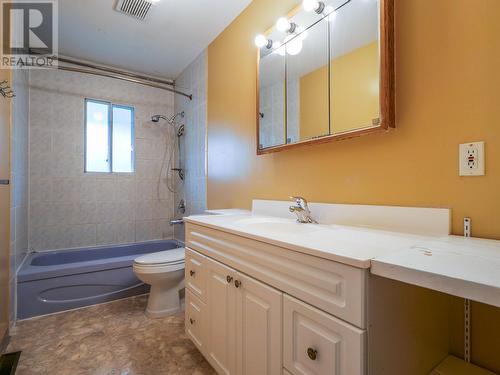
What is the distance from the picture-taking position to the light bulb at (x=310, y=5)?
4.27 feet

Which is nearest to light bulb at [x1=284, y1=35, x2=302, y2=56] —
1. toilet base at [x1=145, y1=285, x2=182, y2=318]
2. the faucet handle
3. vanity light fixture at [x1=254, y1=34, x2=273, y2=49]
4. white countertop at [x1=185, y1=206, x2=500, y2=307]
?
vanity light fixture at [x1=254, y1=34, x2=273, y2=49]

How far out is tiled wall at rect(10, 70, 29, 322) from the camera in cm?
181

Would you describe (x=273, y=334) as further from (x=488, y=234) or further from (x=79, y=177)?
(x=79, y=177)

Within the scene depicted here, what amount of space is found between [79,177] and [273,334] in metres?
2.74

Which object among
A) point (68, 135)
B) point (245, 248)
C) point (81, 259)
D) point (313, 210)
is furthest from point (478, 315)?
point (68, 135)

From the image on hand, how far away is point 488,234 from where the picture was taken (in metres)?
0.80

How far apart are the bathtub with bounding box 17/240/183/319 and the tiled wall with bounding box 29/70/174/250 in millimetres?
305

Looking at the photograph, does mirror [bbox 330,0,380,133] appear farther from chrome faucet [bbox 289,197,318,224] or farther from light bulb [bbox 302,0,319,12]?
chrome faucet [bbox 289,197,318,224]

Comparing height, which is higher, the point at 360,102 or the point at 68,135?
the point at 68,135

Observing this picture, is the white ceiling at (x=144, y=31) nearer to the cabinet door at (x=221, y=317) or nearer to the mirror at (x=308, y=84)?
the mirror at (x=308, y=84)

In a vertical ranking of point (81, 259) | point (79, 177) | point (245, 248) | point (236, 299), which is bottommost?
point (81, 259)

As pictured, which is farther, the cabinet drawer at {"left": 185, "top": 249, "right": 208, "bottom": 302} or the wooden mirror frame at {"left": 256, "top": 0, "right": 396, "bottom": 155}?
the cabinet drawer at {"left": 185, "top": 249, "right": 208, "bottom": 302}

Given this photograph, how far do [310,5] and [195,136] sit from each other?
1707 millimetres

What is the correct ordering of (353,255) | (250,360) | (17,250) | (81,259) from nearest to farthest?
(353,255) → (250,360) → (17,250) → (81,259)
